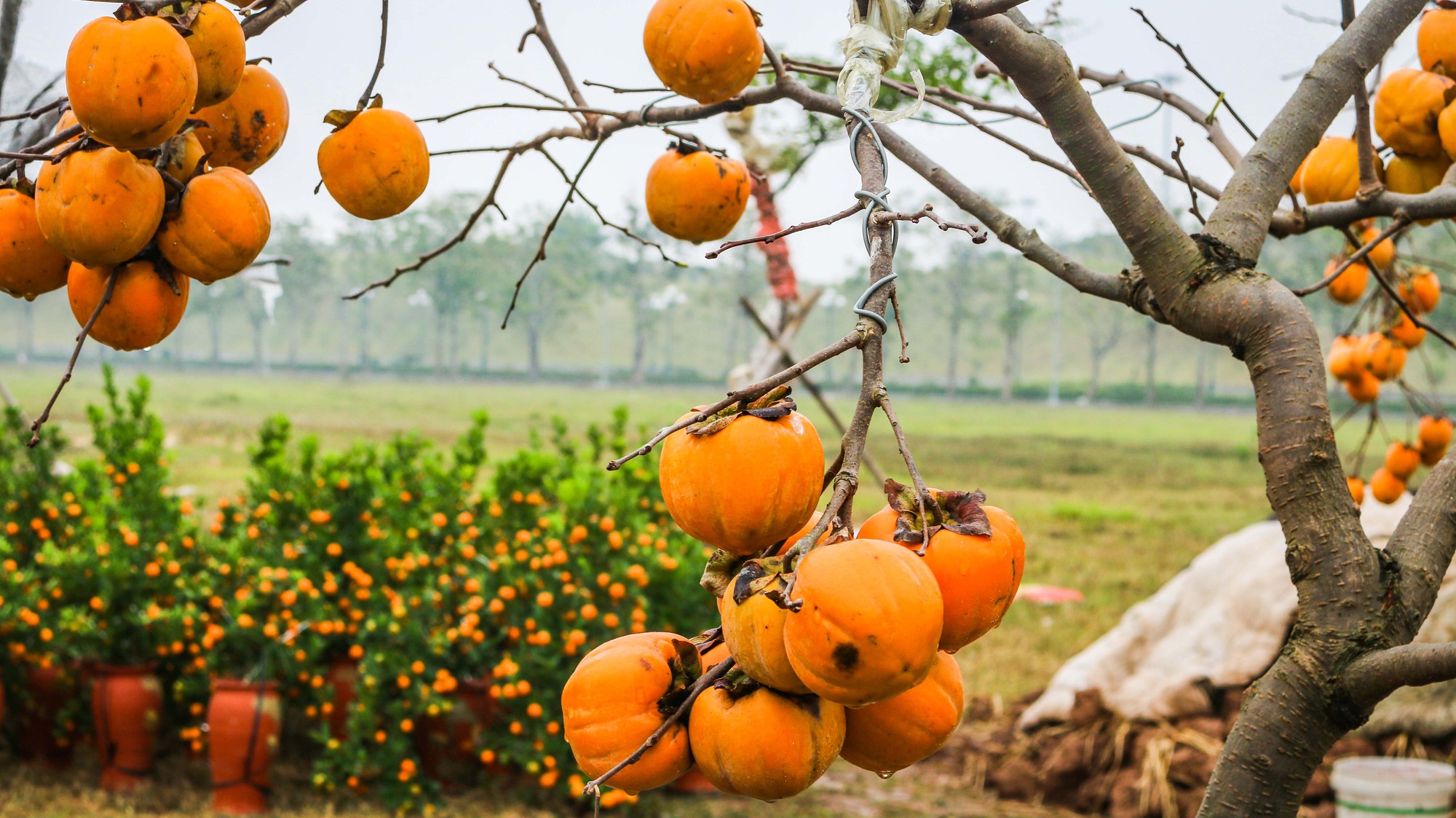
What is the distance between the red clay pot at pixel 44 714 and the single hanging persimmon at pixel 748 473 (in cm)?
434

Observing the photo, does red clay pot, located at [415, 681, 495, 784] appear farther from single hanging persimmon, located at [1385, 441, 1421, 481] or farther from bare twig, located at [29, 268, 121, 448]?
bare twig, located at [29, 268, 121, 448]

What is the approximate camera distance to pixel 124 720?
156 inches

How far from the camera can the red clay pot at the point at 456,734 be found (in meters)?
3.99

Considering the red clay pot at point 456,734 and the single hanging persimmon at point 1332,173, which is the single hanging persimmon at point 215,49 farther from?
the red clay pot at point 456,734

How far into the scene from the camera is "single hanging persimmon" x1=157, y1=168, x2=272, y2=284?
89 cm

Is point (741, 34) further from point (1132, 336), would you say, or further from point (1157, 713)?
point (1132, 336)

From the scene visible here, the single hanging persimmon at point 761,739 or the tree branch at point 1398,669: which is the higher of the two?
the tree branch at point 1398,669

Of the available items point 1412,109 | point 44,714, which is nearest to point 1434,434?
point 1412,109

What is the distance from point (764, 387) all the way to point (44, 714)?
14.9ft

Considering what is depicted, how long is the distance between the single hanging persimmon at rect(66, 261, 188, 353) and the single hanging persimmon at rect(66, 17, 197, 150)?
6.2 inches

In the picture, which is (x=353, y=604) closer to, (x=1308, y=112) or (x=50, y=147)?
(x=50, y=147)

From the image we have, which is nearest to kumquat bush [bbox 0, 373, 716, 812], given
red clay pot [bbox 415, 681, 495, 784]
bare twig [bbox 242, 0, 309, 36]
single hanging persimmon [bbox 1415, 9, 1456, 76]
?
red clay pot [bbox 415, 681, 495, 784]

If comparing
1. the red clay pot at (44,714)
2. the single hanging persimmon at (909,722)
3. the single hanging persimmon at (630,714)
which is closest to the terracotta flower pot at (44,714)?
the red clay pot at (44,714)

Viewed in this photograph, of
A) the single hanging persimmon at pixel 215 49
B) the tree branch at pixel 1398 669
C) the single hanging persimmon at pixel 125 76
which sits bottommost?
the tree branch at pixel 1398 669
